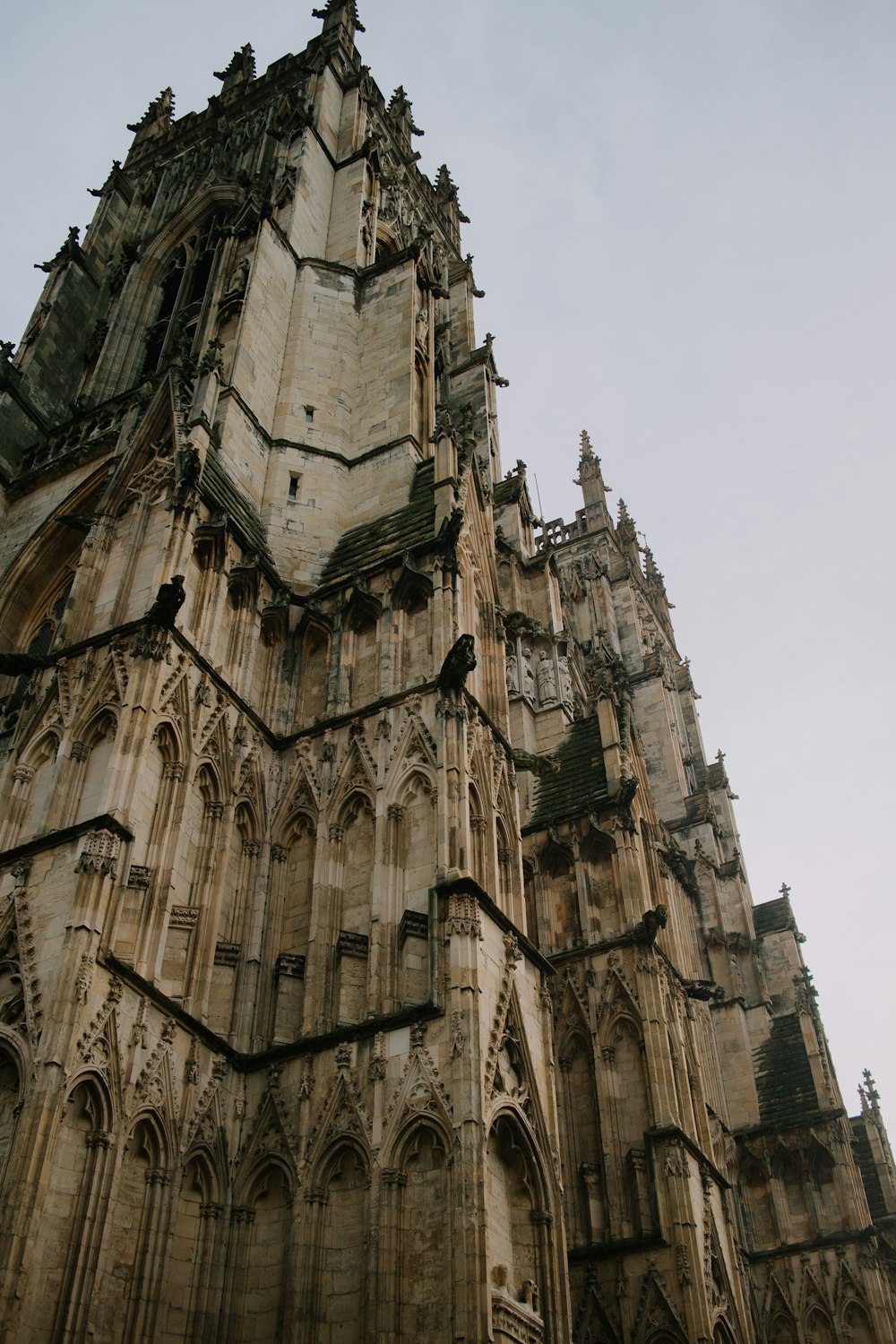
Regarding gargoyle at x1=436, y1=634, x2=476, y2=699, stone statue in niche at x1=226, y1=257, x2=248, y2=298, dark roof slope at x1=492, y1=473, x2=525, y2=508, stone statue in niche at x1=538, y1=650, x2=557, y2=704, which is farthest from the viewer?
dark roof slope at x1=492, y1=473, x2=525, y2=508

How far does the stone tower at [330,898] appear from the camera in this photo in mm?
Answer: 11672

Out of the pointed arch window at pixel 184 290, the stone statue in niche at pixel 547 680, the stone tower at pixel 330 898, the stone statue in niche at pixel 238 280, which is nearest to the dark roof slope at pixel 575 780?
the stone tower at pixel 330 898

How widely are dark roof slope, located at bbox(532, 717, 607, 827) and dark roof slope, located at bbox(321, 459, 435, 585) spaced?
6356 mm

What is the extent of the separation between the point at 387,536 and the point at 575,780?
23.0 feet

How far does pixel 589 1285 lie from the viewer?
1745cm

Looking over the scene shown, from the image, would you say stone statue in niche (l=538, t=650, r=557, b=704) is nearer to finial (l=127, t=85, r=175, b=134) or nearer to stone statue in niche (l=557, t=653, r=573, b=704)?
stone statue in niche (l=557, t=653, r=573, b=704)

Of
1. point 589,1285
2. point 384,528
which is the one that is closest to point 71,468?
point 384,528

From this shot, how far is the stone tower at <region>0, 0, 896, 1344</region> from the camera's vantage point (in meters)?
11.7

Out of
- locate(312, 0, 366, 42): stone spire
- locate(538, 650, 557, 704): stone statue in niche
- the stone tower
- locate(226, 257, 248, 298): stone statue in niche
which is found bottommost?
the stone tower

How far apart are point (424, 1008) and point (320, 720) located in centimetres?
467

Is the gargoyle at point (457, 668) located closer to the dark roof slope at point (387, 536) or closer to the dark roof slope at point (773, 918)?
the dark roof slope at point (387, 536)

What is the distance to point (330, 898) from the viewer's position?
48.0 feet

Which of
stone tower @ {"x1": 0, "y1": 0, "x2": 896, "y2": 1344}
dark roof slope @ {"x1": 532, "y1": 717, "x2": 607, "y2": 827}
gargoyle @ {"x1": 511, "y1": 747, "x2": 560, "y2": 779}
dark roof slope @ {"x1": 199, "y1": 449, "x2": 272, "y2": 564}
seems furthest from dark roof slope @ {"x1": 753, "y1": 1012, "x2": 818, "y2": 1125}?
dark roof slope @ {"x1": 199, "y1": 449, "x2": 272, "y2": 564}

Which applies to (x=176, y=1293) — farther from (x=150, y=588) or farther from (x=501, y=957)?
(x=150, y=588)
